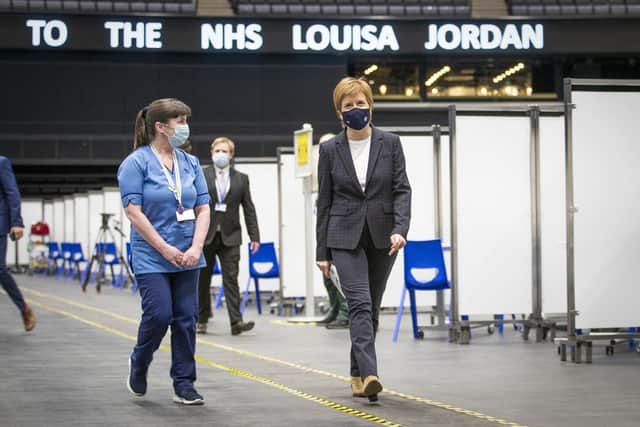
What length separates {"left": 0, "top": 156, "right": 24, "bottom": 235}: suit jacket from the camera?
35.6ft

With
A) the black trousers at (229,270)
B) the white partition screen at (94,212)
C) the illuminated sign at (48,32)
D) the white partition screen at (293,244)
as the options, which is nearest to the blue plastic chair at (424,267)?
the black trousers at (229,270)

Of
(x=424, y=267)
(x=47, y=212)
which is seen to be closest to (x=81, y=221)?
(x=47, y=212)

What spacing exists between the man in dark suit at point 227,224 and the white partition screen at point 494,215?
6.96 ft

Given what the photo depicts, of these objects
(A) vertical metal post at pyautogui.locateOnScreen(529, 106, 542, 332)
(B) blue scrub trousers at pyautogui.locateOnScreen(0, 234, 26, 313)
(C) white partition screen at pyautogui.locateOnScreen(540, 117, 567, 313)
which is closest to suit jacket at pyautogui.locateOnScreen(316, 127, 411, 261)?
(A) vertical metal post at pyautogui.locateOnScreen(529, 106, 542, 332)

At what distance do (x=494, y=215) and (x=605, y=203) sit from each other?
2.11m

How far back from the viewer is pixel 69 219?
31.1 m

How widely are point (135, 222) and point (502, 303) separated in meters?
5.44

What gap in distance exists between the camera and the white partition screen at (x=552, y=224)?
36.4 feet

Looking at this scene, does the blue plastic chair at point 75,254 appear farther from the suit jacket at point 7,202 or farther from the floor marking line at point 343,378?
the suit jacket at point 7,202

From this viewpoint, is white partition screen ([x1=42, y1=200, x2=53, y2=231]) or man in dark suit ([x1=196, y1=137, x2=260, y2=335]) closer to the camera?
man in dark suit ([x1=196, y1=137, x2=260, y2=335])

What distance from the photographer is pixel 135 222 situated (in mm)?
6227

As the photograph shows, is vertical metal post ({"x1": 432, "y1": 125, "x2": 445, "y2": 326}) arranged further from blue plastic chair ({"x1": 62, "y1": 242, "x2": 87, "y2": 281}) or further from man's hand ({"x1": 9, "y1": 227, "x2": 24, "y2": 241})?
blue plastic chair ({"x1": 62, "y1": 242, "x2": 87, "y2": 281})

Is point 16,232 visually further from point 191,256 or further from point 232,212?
point 191,256

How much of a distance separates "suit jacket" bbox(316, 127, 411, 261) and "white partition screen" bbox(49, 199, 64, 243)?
26173mm
